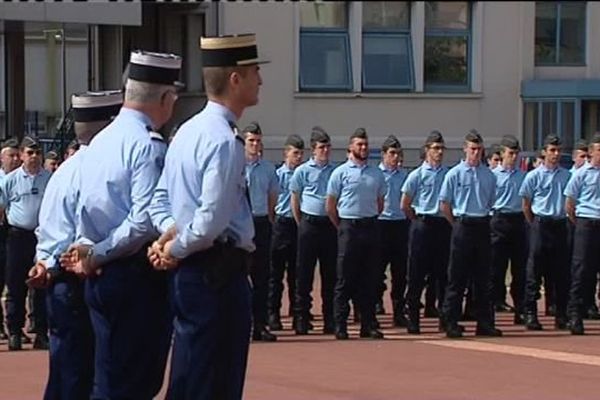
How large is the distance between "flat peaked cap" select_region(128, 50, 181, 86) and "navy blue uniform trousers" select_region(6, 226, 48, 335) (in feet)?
23.2

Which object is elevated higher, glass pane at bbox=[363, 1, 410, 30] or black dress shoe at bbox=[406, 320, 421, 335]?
glass pane at bbox=[363, 1, 410, 30]

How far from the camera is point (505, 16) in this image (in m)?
32.4

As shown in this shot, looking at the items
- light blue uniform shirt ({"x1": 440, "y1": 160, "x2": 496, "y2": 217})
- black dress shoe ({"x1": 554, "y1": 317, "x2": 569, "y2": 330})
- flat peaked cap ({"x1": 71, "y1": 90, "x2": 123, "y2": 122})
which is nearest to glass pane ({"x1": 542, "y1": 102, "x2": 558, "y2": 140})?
black dress shoe ({"x1": 554, "y1": 317, "x2": 569, "y2": 330})

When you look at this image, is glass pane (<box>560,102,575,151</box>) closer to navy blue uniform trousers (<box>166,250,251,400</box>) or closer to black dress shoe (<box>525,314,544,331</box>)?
black dress shoe (<box>525,314,544,331</box>)

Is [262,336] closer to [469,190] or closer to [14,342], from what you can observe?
[14,342]

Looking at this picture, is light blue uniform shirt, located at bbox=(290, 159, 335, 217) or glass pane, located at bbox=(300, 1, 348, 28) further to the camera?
glass pane, located at bbox=(300, 1, 348, 28)

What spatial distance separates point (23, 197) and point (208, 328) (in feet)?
25.8

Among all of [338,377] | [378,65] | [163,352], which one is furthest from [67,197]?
[378,65]

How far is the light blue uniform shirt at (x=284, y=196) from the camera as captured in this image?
16.3m

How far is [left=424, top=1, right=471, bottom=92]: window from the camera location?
32.4 meters

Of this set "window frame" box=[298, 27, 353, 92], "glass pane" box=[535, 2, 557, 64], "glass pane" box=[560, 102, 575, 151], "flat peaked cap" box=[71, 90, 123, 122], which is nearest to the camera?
"flat peaked cap" box=[71, 90, 123, 122]

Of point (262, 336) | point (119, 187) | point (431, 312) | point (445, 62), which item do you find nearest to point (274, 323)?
point (262, 336)

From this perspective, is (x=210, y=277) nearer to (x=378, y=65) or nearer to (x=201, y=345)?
(x=201, y=345)

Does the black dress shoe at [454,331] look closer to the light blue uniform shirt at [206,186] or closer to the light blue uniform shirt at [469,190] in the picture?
the light blue uniform shirt at [469,190]
